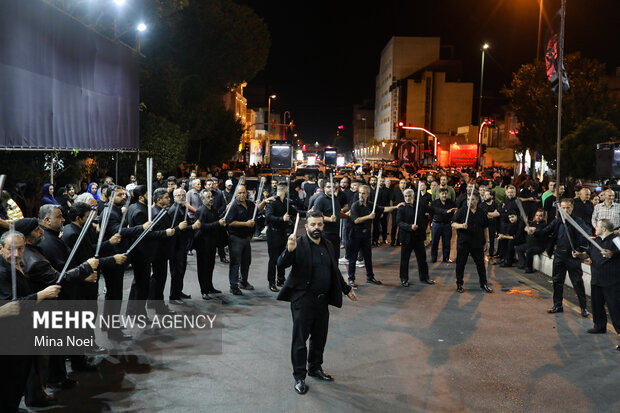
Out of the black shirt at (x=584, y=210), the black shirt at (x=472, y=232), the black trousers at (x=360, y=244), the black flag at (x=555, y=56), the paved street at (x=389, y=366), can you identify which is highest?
the black flag at (x=555, y=56)

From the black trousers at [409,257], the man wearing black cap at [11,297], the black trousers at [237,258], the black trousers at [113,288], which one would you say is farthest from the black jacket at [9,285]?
the black trousers at [409,257]

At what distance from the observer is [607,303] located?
330 inches

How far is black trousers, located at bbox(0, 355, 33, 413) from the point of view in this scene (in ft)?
16.1

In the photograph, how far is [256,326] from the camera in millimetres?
8734

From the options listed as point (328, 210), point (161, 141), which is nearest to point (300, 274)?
point (328, 210)

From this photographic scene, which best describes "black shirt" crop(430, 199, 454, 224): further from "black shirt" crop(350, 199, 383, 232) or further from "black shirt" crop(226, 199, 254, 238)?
"black shirt" crop(226, 199, 254, 238)

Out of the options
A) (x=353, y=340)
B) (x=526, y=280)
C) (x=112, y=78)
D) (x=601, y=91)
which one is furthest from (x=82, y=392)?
(x=601, y=91)

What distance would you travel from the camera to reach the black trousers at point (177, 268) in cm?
973

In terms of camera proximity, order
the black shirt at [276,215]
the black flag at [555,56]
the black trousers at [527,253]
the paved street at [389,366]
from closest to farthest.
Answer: the paved street at [389,366], the black shirt at [276,215], the black trousers at [527,253], the black flag at [555,56]

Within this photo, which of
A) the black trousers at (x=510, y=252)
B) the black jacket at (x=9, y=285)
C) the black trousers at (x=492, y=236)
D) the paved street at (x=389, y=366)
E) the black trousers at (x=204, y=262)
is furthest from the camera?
the black trousers at (x=492, y=236)

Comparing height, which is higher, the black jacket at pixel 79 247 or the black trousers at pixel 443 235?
the black jacket at pixel 79 247

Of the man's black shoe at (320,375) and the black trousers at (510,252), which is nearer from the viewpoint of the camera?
the man's black shoe at (320,375)

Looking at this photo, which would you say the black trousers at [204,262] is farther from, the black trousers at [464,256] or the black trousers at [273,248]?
Answer: the black trousers at [464,256]

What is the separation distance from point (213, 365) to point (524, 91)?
28.8m
